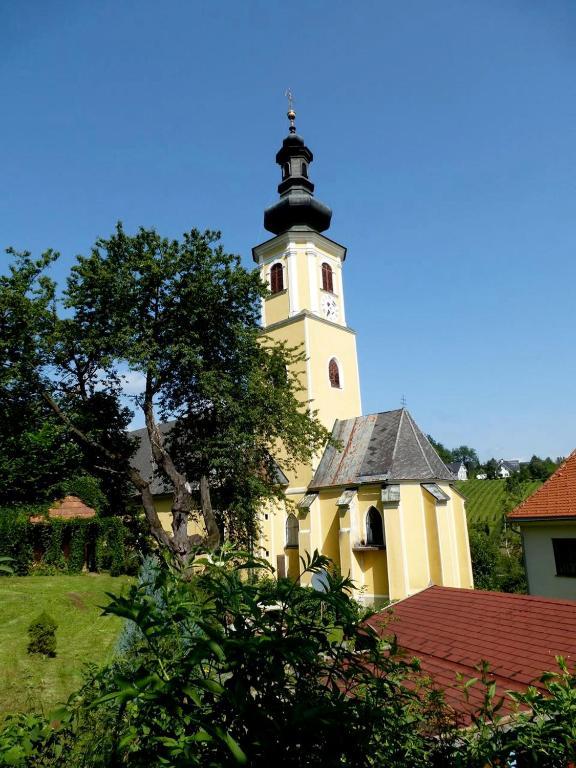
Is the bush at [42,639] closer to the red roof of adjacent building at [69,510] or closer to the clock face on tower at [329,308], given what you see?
A: the red roof of adjacent building at [69,510]

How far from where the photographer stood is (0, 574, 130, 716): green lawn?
359 inches

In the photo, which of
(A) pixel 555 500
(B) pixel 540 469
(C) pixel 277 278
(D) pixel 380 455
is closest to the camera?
(A) pixel 555 500

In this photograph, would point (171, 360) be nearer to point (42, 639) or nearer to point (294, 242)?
point (42, 639)

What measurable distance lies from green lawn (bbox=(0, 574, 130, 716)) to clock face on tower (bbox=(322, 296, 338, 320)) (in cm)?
1669

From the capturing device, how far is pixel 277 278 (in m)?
28.0

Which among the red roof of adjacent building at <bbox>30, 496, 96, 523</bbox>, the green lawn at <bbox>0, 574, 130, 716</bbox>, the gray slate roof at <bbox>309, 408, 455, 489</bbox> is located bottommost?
the green lawn at <bbox>0, 574, 130, 716</bbox>

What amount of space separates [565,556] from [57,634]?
14.3m

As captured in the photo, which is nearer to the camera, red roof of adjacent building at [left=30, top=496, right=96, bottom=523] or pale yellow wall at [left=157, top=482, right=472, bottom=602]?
pale yellow wall at [left=157, top=482, right=472, bottom=602]

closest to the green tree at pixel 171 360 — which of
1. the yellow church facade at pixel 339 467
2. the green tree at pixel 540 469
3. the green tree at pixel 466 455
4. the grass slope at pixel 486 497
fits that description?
the yellow church facade at pixel 339 467

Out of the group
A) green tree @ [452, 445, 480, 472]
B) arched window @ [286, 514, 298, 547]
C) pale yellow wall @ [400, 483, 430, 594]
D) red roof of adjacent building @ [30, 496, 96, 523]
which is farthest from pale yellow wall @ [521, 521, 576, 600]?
green tree @ [452, 445, 480, 472]

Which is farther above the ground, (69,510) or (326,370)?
(326,370)

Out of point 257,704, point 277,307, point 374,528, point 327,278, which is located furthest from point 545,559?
point 327,278

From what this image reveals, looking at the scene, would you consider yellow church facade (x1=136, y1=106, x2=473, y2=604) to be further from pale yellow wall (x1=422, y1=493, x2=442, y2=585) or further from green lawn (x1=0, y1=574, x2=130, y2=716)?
green lawn (x1=0, y1=574, x2=130, y2=716)

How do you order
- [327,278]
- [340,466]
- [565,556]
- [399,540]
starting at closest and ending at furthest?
[565,556]
[399,540]
[340,466]
[327,278]
